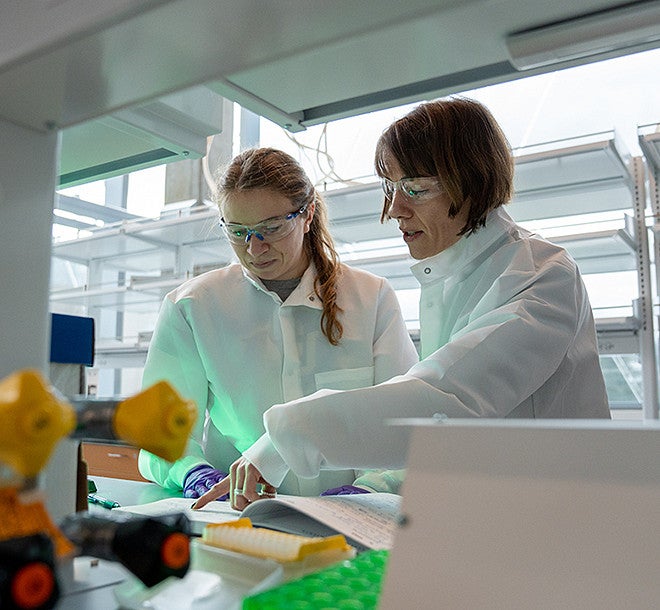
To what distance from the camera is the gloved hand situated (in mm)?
1339

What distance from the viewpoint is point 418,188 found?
1.36 metres

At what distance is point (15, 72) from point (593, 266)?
99.0 inches

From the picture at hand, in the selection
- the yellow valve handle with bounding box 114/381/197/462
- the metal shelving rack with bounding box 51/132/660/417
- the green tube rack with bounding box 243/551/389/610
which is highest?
the metal shelving rack with bounding box 51/132/660/417

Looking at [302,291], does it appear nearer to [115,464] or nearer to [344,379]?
[344,379]

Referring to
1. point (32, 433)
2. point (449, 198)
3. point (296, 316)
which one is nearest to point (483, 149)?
point (449, 198)

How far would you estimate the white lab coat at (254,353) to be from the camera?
1.66 metres

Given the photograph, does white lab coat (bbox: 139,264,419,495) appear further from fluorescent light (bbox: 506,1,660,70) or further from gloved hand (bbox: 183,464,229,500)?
fluorescent light (bbox: 506,1,660,70)

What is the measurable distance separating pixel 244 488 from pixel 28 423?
2.67 ft

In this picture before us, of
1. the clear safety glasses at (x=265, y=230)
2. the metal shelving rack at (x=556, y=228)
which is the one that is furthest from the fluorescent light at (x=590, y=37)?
the metal shelving rack at (x=556, y=228)

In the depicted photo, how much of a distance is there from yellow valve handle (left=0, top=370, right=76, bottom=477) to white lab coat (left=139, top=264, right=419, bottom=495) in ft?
4.35

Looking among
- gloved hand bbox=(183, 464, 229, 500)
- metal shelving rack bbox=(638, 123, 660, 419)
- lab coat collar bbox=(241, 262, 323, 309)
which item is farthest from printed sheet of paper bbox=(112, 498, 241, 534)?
metal shelving rack bbox=(638, 123, 660, 419)

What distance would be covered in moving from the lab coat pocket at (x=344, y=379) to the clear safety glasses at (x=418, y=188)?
49 centimetres

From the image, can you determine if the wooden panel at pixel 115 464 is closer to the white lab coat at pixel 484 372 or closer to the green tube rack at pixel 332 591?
the white lab coat at pixel 484 372

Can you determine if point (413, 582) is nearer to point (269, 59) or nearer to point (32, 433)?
point (32, 433)
